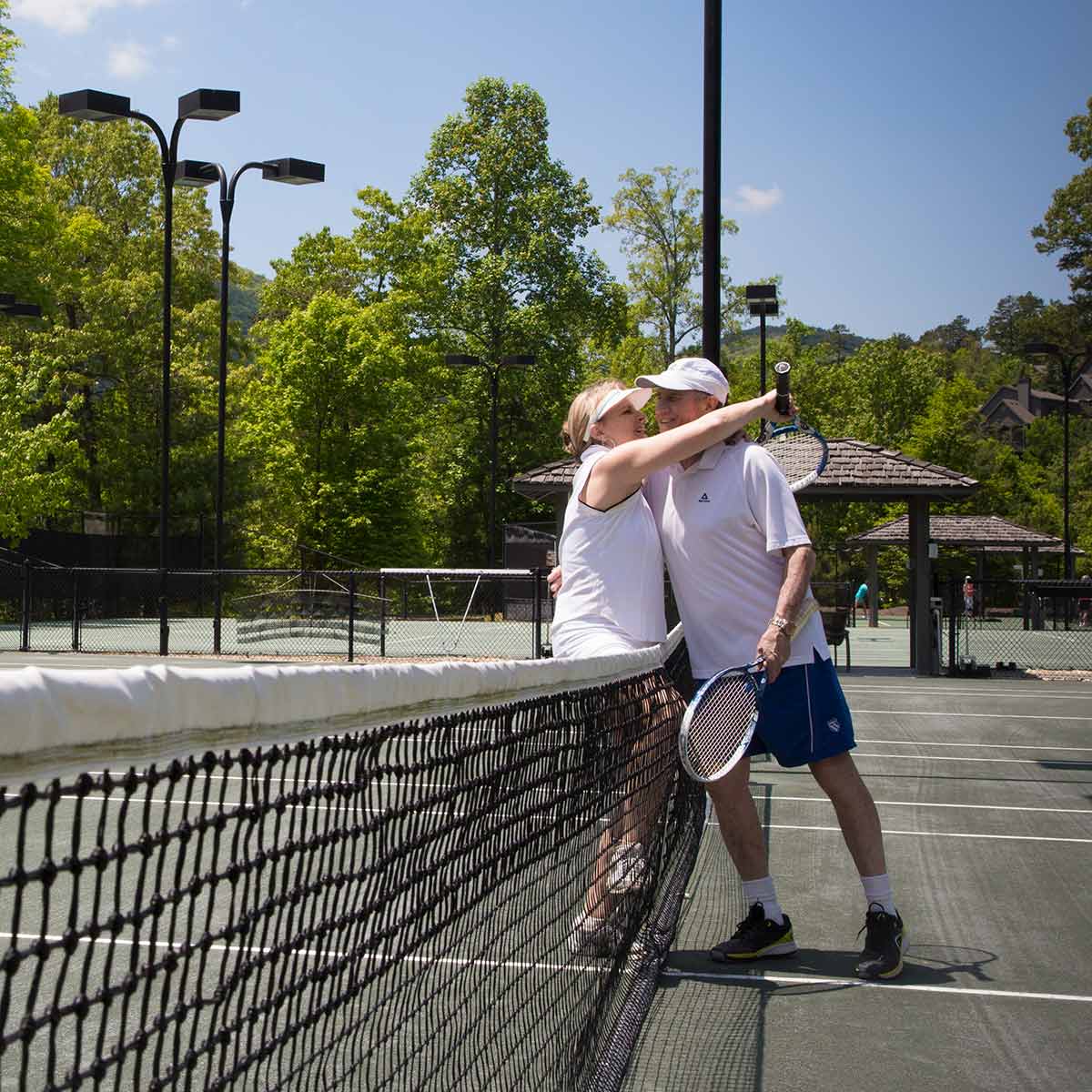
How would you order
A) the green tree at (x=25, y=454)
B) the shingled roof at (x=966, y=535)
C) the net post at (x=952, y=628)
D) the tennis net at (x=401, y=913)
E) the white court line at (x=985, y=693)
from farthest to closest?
the shingled roof at (x=966, y=535), the green tree at (x=25, y=454), the net post at (x=952, y=628), the white court line at (x=985, y=693), the tennis net at (x=401, y=913)

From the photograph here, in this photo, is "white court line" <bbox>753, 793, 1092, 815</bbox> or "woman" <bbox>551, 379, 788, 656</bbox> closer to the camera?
"woman" <bbox>551, 379, 788, 656</bbox>

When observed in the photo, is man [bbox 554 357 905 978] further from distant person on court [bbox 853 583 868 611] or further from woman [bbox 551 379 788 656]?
distant person on court [bbox 853 583 868 611]

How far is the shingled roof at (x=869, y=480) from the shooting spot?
24.6m

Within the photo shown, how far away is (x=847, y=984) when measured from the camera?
5215 mm

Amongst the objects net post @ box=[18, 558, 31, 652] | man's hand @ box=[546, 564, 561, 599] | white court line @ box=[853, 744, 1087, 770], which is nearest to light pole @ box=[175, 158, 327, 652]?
net post @ box=[18, 558, 31, 652]

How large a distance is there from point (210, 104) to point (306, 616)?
10.6 meters

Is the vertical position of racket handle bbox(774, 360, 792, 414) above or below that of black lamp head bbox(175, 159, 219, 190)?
below

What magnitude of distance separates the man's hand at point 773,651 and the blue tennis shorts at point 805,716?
24cm

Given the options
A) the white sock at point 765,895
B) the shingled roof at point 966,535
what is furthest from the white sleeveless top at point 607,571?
the shingled roof at point 966,535

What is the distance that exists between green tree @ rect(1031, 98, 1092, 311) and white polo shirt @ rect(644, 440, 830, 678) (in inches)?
3024

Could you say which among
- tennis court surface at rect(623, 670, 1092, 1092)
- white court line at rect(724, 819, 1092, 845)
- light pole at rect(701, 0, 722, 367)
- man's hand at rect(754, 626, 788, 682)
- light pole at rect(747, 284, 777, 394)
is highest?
light pole at rect(747, 284, 777, 394)

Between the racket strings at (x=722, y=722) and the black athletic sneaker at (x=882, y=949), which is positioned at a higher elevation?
the racket strings at (x=722, y=722)

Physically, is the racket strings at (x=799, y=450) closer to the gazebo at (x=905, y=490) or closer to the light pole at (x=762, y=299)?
the gazebo at (x=905, y=490)

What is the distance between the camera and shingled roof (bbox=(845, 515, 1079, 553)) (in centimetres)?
4597
